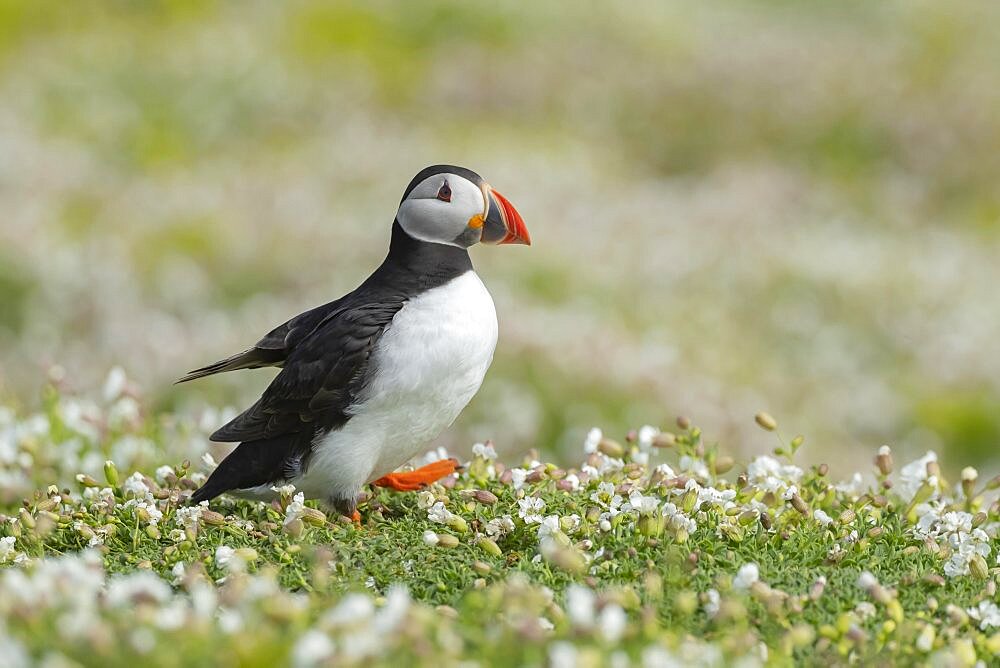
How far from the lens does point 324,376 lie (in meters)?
4.96

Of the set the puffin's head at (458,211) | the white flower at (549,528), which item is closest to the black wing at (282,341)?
the puffin's head at (458,211)

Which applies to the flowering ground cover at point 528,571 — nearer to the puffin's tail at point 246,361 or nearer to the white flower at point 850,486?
the white flower at point 850,486

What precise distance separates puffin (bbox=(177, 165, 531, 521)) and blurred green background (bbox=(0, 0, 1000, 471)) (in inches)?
140

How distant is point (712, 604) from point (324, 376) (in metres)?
1.81

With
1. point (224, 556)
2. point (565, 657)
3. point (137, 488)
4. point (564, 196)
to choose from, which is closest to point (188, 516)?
point (137, 488)

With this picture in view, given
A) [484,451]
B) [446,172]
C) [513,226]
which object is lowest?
[484,451]

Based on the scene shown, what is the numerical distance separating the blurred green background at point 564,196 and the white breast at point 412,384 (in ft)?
12.8

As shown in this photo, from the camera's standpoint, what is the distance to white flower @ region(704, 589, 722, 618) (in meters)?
3.96

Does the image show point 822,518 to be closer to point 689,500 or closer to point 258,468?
point 689,500

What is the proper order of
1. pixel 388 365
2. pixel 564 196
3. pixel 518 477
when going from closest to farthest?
1. pixel 388 365
2. pixel 518 477
3. pixel 564 196

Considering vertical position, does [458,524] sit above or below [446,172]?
below

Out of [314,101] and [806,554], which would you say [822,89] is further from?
[806,554]

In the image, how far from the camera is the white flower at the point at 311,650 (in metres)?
2.97

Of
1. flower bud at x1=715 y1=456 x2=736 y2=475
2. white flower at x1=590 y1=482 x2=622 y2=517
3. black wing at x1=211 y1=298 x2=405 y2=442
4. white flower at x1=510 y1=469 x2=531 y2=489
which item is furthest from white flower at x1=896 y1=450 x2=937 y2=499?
black wing at x1=211 y1=298 x2=405 y2=442
